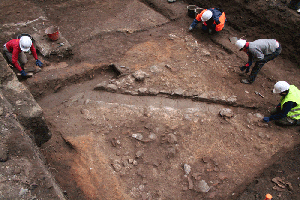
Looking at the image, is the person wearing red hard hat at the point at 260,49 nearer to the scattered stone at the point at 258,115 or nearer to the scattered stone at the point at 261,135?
the scattered stone at the point at 258,115

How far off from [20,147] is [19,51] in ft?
9.87

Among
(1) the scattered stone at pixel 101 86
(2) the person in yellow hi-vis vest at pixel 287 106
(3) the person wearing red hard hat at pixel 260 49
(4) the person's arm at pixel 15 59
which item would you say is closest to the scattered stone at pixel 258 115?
(2) the person in yellow hi-vis vest at pixel 287 106

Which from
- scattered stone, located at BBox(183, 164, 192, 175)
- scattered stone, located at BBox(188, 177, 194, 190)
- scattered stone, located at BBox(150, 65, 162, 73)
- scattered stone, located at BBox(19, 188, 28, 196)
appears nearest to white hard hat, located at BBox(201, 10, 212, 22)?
scattered stone, located at BBox(150, 65, 162, 73)

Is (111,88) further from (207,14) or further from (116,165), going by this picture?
(207,14)

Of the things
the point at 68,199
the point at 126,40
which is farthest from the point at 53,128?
the point at 126,40

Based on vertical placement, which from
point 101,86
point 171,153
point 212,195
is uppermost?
point 101,86

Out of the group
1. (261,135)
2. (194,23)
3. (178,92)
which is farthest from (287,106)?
(194,23)

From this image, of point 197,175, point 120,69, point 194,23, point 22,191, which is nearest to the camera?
point 22,191

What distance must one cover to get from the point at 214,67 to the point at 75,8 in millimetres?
5207

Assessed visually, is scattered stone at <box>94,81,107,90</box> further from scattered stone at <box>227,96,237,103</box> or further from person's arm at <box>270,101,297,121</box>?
person's arm at <box>270,101,297,121</box>

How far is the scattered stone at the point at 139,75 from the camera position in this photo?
5.09 meters

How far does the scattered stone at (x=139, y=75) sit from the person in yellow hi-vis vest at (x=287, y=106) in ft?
9.58

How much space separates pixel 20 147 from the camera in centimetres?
270

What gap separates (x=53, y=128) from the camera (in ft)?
13.5
